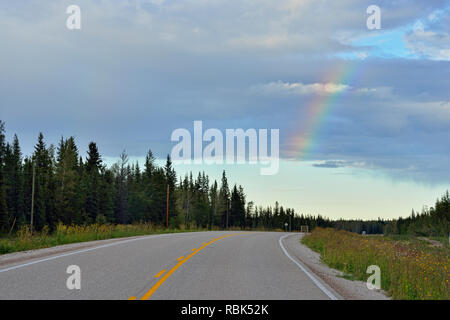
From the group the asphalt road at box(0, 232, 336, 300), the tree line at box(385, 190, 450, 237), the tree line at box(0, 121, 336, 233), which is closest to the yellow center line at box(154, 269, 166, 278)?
the asphalt road at box(0, 232, 336, 300)

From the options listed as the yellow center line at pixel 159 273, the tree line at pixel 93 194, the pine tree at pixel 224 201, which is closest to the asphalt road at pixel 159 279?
the yellow center line at pixel 159 273

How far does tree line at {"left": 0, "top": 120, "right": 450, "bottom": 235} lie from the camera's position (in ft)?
239

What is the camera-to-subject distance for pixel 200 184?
148250 mm

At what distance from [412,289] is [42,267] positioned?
948 cm

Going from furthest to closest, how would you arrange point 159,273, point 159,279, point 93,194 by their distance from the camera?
1. point 93,194
2. point 159,273
3. point 159,279

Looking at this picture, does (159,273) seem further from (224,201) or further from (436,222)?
(224,201)

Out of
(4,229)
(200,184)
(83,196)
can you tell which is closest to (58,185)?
(83,196)

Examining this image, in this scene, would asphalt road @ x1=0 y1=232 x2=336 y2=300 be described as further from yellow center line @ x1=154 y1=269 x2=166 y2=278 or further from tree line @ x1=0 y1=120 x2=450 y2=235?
tree line @ x1=0 y1=120 x2=450 y2=235

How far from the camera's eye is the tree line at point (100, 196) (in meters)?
72.8

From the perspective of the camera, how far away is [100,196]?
82.9 m

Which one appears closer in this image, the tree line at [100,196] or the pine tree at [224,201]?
the tree line at [100,196]

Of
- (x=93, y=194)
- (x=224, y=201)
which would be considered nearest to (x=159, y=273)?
(x=93, y=194)

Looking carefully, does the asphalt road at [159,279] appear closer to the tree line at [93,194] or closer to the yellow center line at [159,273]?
the yellow center line at [159,273]
